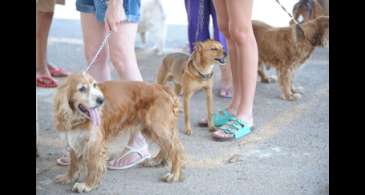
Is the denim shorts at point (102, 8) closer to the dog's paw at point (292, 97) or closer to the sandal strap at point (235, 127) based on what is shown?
the sandal strap at point (235, 127)

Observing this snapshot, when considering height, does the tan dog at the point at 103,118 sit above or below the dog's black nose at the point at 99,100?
below

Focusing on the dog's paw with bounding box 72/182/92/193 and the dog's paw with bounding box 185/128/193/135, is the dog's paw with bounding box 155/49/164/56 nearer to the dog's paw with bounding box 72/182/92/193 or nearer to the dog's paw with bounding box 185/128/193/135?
the dog's paw with bounding box 185/128/193/135

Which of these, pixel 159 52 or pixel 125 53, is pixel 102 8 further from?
pixel 159 52

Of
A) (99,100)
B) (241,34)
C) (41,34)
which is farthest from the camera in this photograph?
(41,34)

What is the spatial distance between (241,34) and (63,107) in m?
1.69

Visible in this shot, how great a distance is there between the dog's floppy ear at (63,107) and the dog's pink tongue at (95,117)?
12cm

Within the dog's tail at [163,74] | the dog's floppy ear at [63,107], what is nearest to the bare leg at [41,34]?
the dog's tail at [163,74]

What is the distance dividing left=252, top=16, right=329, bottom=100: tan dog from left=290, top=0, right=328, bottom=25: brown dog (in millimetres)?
940

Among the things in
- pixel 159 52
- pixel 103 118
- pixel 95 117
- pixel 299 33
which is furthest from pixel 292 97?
pixel 95 117

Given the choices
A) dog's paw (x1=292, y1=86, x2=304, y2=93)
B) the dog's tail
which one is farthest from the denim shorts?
dog's paw (x1=292, y1=86, x2=304, y2=93)

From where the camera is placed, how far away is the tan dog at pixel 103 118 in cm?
378

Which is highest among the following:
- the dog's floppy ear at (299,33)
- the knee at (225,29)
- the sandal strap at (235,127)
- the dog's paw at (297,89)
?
the knee at (225,29)

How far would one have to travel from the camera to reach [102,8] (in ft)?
14.0
